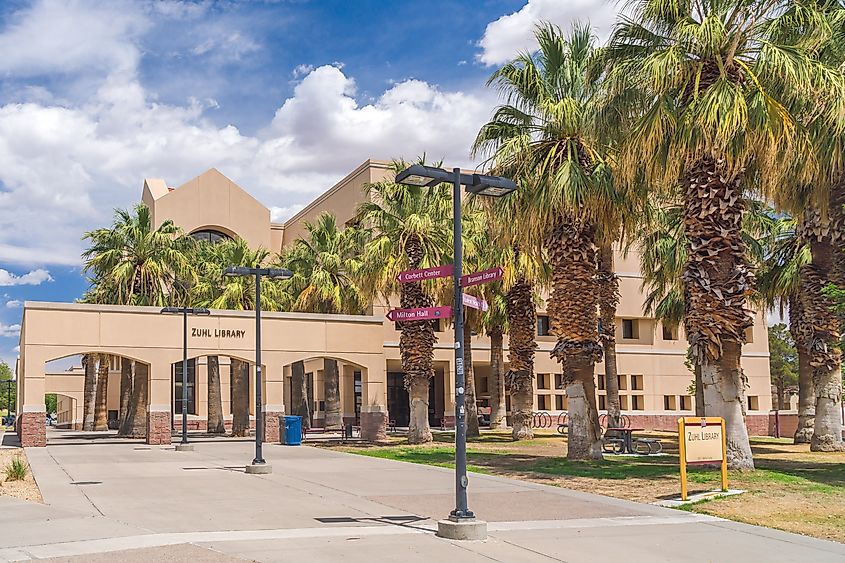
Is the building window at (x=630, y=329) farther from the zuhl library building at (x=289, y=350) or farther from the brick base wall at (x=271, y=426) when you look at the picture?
the brick base wall at (x=271, y=426)

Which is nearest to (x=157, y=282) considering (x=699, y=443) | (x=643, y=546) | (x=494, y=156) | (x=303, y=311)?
(x=303, y=311)

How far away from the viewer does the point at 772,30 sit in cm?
1934

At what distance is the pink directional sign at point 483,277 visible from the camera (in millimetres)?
11688

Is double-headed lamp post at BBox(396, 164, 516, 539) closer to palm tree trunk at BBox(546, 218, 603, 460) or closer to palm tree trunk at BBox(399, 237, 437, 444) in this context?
palm tree trunk at BBox(546, 218, 603, 460)

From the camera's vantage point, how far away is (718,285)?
18.6 m

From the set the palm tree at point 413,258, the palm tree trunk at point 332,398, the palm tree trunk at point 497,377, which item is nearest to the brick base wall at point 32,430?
the palm tree at point 413,258

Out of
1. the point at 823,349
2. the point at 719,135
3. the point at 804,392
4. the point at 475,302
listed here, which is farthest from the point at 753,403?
the point at 475,302

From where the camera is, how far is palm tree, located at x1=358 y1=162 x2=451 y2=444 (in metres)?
31.0

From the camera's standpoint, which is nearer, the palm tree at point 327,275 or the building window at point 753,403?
the palm tree at point 327,275

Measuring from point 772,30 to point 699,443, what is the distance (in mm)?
9618

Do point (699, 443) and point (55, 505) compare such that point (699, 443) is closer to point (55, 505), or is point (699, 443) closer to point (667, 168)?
point (667, 168)

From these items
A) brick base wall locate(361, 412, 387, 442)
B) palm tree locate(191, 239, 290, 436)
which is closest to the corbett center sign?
palm tree locate(191, 239, 290, 436)

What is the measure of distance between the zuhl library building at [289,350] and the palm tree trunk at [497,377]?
3.28 meters

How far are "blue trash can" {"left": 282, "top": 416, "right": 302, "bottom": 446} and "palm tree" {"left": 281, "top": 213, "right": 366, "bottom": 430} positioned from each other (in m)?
7.33
